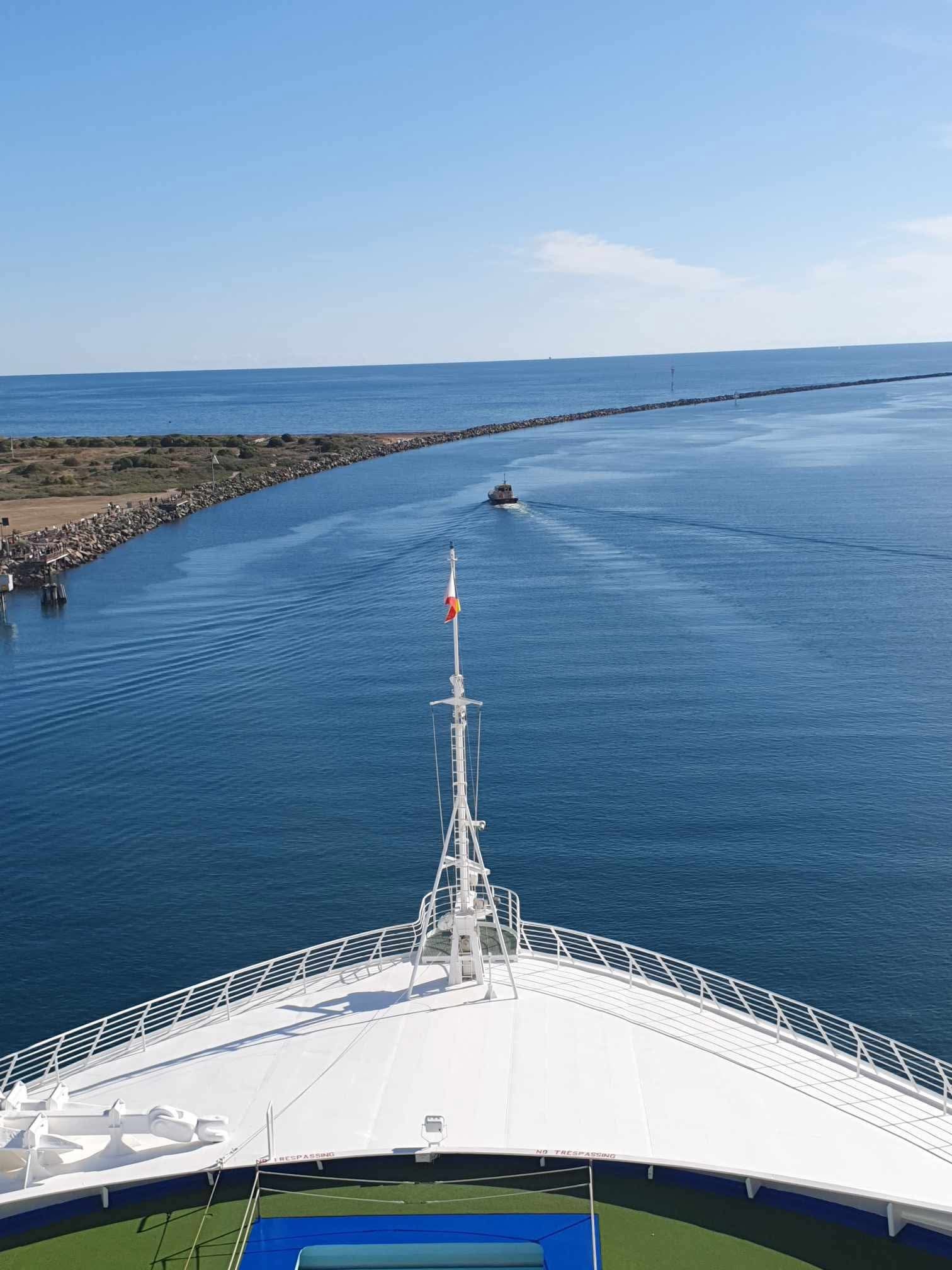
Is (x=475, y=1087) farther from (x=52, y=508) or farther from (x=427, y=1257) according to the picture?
(x=52, y=508)

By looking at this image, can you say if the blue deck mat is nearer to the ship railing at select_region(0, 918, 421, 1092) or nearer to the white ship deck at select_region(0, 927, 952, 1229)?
the white ship deck at select_region(0, 927, 952, 1229)

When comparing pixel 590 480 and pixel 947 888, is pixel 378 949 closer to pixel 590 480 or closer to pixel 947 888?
pixel 947 888

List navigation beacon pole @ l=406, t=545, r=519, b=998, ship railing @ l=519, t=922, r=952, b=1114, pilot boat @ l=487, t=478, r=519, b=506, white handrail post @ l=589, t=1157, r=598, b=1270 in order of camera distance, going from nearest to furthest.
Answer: white handrail post @ l=589, t=1157, r=598, b=1270
ship railing @ l=519, t=922, r=952, b=1114
navigation beacon pole @ l=406, t=545, r=519, b=998
pilot boat @ l=487, t=478, r=519, b=506

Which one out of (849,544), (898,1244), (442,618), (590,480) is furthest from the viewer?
(590,480)

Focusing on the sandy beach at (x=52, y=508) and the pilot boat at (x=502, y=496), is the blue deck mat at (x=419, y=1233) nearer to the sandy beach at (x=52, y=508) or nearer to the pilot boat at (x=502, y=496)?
the sandy beach at (x=52, y=508)

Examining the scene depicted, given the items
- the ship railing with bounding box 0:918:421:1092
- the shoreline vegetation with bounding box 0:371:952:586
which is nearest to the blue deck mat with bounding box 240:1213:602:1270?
the ship railing with bounding box 0:918:421:1092

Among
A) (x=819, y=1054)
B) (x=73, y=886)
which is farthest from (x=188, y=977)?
(x=819, y=1054)

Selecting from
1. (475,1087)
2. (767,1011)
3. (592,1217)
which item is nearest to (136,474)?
(767,1011)
